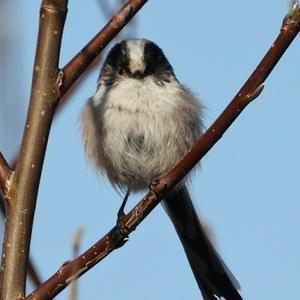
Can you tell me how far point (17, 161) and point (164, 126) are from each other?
1.45 meters

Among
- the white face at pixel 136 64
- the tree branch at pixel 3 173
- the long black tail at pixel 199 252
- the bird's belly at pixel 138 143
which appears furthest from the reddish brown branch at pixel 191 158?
the white face at pixel 136 64

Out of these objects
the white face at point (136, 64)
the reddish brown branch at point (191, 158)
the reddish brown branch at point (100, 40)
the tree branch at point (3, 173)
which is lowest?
the reddish brown branch at point (191, 158)

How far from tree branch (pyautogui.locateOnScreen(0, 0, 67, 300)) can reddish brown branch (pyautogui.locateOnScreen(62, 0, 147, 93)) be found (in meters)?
0.04

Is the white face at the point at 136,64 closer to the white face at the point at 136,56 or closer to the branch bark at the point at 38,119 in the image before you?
the white face at the point at 136,56

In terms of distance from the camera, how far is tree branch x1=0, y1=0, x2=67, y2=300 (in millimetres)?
1882

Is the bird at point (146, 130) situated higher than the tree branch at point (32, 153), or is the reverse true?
the bird at point (146, 130)

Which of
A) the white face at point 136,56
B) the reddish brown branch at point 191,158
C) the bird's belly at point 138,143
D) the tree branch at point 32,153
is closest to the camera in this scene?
the reddish brown branch at point 191,158

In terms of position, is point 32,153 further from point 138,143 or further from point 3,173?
point 138,143

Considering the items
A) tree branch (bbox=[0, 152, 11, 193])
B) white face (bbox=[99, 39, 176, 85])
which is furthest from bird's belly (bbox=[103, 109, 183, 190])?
tree branch (bbox=[0, 152, 11, 193])

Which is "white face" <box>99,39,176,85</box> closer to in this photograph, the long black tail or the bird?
the bird

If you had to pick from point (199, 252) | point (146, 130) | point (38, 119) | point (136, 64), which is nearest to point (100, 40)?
point (38, 119)

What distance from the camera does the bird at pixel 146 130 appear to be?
337 cm

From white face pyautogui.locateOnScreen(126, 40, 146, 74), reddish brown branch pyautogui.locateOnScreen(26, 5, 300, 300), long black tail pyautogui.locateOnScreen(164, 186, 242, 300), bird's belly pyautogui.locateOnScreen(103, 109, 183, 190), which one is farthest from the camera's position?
white face pyautogui.locateOnScreen(126, 40, 146, 74)

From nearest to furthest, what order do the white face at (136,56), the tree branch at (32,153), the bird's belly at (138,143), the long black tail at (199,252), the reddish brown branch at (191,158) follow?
the reddish brown branch at (191,158), the tree branch at (32,153), the long black tail at (199,252), the bird's belly at (138,143), the white face at (136,56)
